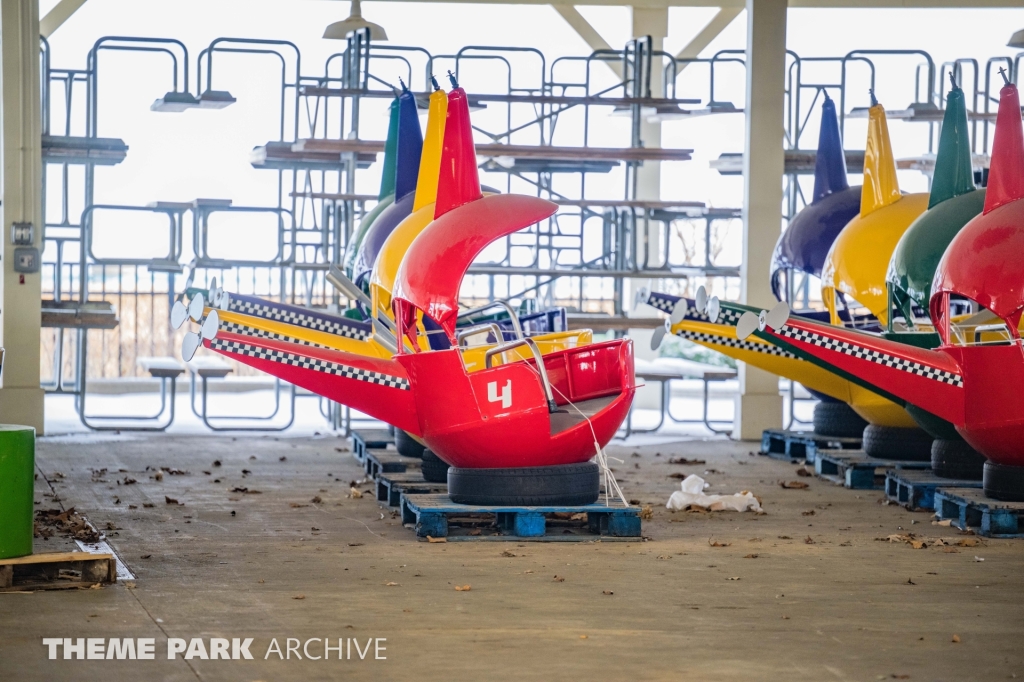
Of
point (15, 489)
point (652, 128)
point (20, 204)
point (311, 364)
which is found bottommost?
point (15, 489)

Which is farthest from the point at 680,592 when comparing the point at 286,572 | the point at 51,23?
the point at 51,23

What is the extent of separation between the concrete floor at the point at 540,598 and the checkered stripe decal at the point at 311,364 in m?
0.92

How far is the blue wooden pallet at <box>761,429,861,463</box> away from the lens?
12.3m

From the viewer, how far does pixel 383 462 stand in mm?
10672

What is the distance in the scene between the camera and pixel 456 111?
8.84 meters

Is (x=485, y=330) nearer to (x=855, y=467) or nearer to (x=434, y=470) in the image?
(x=434, y=470)

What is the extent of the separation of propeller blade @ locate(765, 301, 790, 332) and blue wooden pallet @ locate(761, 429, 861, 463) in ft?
10.6

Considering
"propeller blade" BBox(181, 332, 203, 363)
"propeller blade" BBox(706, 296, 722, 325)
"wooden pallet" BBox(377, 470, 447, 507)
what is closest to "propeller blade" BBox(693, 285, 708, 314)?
"propeller blade" BBox(706, 296, 722, 325)

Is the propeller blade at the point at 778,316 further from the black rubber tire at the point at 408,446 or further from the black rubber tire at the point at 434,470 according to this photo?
the black rubber tire at the point at 408,446

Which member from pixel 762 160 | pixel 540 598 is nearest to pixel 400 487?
pixel 540 598

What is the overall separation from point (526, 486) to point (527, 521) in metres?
0.21

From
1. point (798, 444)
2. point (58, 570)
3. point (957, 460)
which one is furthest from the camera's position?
point (798, 444)

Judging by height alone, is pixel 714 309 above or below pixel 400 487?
above

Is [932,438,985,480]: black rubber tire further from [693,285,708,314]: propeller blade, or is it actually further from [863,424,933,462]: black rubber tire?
[693,285,708,314]: propeller blade
